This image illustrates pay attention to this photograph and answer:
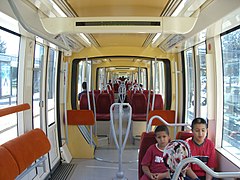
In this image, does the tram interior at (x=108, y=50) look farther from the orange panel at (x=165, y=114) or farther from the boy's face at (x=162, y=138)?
the boy's face at (x=162, y=138)

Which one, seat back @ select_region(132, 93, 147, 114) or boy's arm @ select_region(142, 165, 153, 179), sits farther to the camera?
seat back @ select_region(132, 93, 147, 114)

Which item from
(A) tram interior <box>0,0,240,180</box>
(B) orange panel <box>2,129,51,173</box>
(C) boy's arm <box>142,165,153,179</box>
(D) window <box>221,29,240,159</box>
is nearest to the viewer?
(B) orange panel <box>2,129,51,173</box>

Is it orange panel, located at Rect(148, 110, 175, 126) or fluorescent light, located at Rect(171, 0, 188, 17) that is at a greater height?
fluorescent light, located at Rect(171, 0, 188, 17)

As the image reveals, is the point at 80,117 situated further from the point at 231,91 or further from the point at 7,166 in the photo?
the point at 7,166

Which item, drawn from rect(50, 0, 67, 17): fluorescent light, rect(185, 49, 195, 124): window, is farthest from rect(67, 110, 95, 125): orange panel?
rect(50, 0, 67, 17): fluorescent light

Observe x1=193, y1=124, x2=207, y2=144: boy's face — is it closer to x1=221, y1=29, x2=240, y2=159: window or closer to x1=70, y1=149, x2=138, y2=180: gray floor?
x1=221, y1=29, x2=240, y2=159: window

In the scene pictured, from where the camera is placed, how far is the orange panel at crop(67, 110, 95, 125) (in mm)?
5371

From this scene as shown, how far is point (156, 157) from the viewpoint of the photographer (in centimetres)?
298

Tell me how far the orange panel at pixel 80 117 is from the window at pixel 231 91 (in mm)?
2539

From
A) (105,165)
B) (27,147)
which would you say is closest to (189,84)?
(105,165)

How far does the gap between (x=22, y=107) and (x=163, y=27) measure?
1.56 metres

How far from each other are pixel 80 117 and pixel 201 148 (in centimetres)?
284

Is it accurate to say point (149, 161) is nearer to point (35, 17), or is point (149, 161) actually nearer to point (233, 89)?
point (233, 89)

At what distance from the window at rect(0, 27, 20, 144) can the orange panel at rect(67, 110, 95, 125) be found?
6.62 feet
